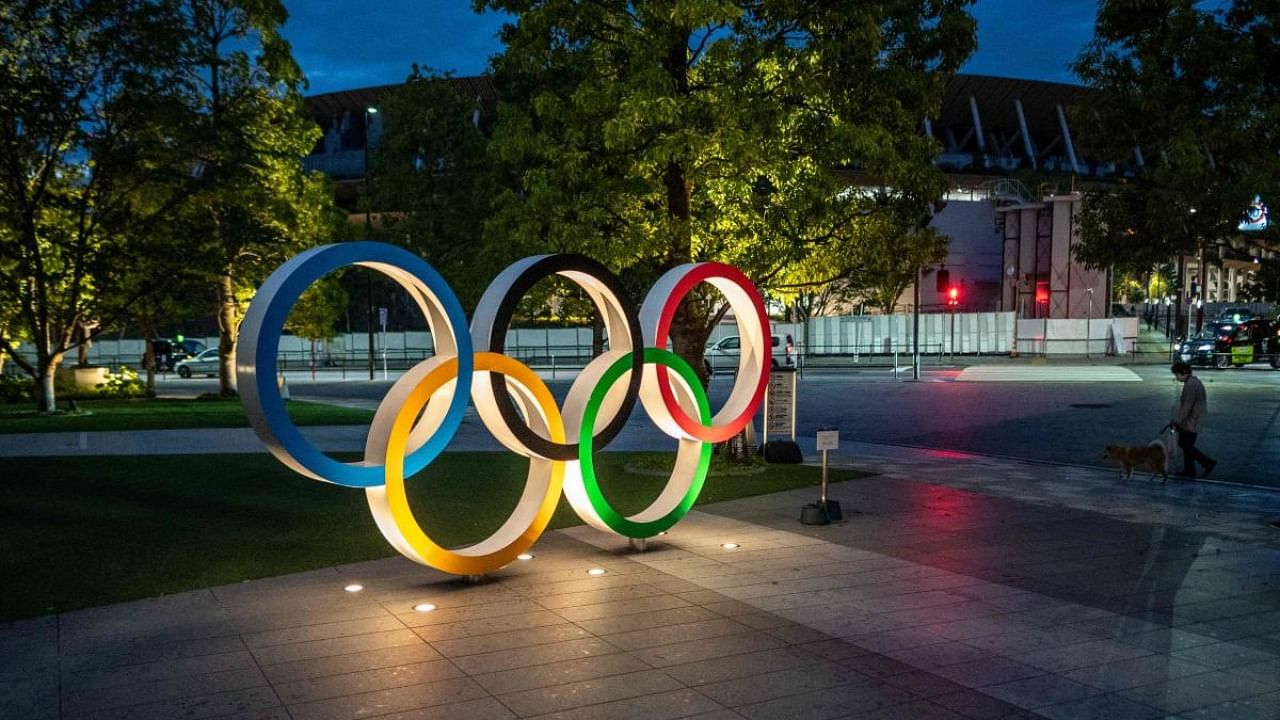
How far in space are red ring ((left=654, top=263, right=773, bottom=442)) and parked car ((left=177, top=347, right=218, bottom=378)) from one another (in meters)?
44.3

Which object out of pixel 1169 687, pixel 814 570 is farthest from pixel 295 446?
pixel 1169 687

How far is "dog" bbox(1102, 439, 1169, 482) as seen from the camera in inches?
554

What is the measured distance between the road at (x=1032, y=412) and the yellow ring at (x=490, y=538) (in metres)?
11.0

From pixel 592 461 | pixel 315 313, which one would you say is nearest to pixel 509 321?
pixel 592 461

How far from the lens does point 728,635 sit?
7.19 m

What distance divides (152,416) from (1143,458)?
2060cm

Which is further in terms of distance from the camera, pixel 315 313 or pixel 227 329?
pixel 315 313

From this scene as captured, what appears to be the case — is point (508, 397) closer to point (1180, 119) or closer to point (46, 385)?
point (1180, 119)

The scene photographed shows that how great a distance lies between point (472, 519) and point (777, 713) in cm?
676

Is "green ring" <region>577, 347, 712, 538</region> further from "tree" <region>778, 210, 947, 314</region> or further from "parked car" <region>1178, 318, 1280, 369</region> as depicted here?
"parked car" <region>1178, 318, 1280, 369</region>

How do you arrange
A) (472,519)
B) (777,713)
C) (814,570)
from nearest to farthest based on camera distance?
(777,713), (814,570), (472,519)

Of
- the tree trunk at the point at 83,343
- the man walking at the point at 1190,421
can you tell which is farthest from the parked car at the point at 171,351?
the man walking at the point at 1190,421

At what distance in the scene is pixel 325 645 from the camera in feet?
22.9

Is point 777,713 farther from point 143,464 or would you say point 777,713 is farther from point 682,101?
point 143,464
